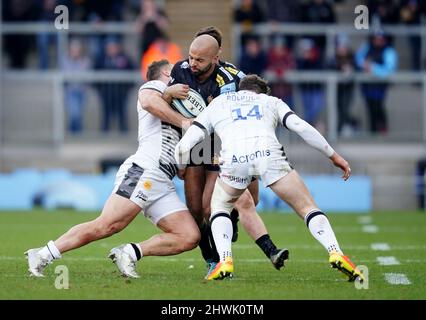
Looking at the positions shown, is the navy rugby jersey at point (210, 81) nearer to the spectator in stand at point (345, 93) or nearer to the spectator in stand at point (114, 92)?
the spectator in stand at point (114, 92)

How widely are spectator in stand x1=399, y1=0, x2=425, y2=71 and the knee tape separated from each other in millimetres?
15111

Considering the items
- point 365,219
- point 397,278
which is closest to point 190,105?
point 397,278

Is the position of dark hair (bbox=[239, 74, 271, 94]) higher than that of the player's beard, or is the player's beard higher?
the player's beard

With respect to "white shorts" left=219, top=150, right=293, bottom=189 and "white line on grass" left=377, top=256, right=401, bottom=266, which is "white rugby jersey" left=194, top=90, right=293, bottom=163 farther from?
"white line on grass" left=377, top=256, right=401, bottom=266

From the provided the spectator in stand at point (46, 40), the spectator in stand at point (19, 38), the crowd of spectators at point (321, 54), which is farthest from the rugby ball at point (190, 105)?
the spectator in stand at point (19, 38)

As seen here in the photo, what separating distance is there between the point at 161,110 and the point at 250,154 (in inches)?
37.1

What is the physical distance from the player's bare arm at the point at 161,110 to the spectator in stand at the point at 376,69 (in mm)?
13343

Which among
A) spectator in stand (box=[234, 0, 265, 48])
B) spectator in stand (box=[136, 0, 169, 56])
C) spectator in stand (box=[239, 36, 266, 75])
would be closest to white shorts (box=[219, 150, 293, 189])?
spectator in stand (box=[239, 36, 266, 75])

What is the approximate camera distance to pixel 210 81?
37.1ft

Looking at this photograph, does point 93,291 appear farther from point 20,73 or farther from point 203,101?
point 20,73

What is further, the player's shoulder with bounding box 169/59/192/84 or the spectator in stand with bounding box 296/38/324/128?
the spectator in stand with bounding box 296/38/324/128

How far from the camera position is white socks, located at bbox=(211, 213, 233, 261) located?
10.6 metres

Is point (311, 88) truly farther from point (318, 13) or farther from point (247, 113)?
point (247, 113)
